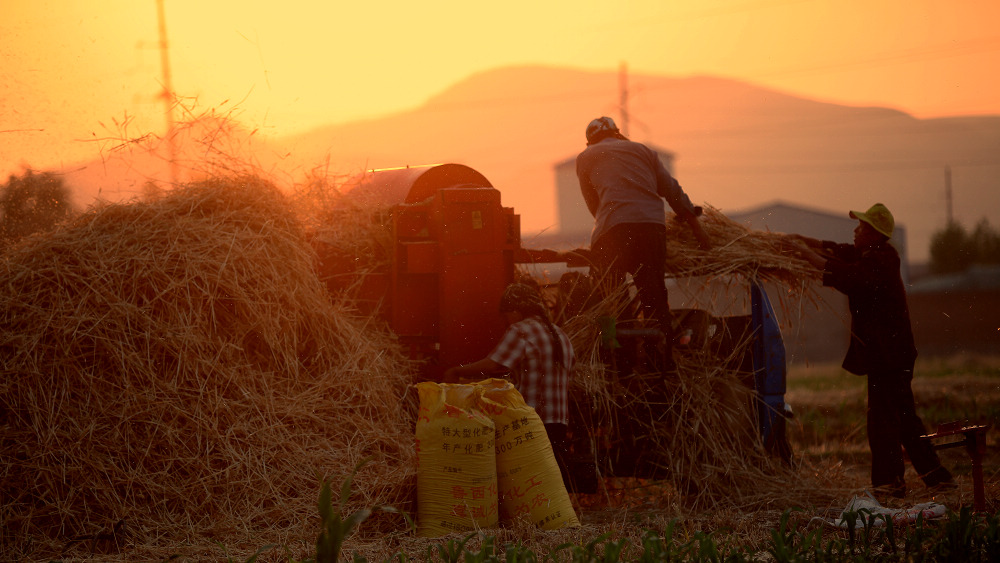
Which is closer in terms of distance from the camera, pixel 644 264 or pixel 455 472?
pixel 455 472

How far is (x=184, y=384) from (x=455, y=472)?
1.63 meters

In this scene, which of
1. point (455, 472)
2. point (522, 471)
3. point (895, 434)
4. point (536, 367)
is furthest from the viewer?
point (895, 434)

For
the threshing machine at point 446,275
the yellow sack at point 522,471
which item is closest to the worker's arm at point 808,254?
the threshing machine at point 446,275

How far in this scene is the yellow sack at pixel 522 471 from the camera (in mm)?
→ 5027

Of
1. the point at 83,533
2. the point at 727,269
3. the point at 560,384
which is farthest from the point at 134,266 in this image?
the point at 727,269

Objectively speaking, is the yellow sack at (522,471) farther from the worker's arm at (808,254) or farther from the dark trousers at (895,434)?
the worker's arm at (808,254)

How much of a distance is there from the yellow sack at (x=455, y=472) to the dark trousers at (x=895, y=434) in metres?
3.11

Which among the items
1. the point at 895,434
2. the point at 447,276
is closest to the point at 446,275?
the point at 447,276

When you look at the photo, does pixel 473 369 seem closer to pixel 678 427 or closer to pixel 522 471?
pixel 522 471

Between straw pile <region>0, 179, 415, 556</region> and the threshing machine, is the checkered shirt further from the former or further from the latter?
straw pile <region>0, 179, 415, 556</region>

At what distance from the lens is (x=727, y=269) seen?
22.0 ft

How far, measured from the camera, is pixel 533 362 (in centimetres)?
564

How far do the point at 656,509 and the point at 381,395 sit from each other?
1.92 meters

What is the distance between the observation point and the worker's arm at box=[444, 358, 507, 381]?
5.54 metres
